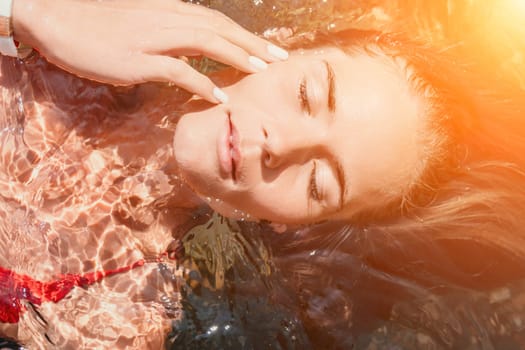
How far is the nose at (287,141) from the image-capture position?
2232 millimetres

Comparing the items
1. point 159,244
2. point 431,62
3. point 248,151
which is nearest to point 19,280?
point 159,244

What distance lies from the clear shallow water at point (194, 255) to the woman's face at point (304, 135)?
0.50 metres

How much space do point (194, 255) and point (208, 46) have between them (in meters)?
1.07

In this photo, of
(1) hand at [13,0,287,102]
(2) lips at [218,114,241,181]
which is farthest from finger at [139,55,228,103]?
(2) lips at [218,114,241,181]

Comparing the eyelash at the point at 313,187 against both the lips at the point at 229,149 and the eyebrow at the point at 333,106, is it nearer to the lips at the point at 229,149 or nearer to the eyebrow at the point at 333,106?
the eyebrow at the point at 333,106

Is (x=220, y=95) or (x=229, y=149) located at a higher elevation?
(x=220, y=95)

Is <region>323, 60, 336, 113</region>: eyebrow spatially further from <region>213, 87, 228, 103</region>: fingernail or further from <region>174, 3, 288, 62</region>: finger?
<region>213, 87, 228, 103</region>: fingernail

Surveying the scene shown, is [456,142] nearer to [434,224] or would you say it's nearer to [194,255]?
[434,224]

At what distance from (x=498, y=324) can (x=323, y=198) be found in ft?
5.34

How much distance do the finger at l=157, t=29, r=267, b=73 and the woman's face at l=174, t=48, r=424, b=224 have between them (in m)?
0.06

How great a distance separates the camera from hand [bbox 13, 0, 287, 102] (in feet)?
7.67

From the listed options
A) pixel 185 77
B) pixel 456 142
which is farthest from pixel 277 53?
pixel 456 142

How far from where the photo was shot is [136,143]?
2799 millimetres

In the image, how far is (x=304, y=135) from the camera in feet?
7.39
